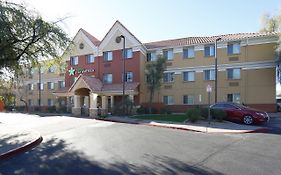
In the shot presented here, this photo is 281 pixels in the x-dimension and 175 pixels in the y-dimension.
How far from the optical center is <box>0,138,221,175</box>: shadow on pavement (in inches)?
319

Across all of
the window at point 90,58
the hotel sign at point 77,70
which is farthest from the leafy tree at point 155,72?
the window at point 90,58

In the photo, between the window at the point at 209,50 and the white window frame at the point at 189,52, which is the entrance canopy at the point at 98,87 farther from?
the window at the point at 209,50

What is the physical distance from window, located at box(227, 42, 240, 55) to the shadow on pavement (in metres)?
25.8

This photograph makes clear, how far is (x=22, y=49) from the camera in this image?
14914mm

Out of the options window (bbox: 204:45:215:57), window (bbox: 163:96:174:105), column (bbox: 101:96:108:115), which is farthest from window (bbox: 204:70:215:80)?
column (bbox: 101:96:108:115)

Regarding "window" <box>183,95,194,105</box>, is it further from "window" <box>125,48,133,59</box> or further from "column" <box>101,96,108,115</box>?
"column" <box>101,96,108,115</box>

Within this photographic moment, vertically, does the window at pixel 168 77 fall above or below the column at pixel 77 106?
above

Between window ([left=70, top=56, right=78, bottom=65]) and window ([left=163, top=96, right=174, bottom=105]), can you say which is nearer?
window ([left=163, top=96, right=174, bottom=105])

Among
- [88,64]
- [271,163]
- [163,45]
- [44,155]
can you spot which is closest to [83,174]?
[44,155]

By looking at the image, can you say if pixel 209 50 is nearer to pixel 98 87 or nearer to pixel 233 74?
pixel 233 74

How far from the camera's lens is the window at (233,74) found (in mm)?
32938

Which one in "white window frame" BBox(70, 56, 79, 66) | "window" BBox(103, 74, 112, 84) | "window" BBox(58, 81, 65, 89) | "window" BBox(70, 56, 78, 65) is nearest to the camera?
"window" BBox(103, 74, 112, 84)

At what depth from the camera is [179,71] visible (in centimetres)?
3597

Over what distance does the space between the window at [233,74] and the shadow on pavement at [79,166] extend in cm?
2530
